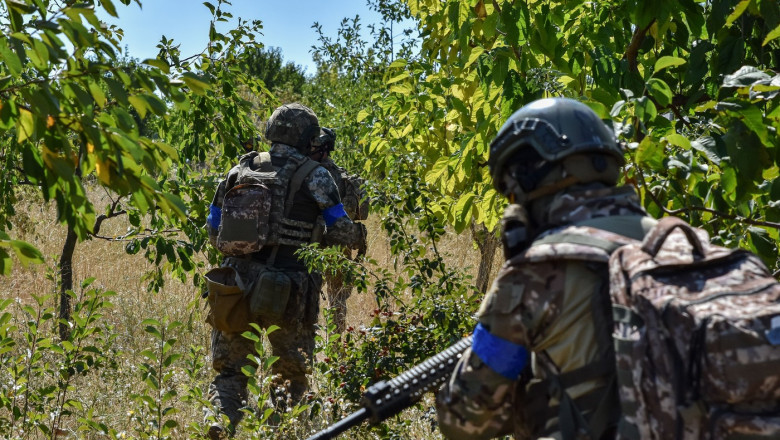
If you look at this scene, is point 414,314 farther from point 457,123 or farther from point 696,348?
point 696,348

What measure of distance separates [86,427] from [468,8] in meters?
2.44

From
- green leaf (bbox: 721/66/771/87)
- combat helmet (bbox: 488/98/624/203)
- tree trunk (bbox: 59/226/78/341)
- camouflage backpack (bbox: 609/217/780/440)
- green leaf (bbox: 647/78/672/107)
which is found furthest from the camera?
tree trunk (bbox: 59/226/78/341)

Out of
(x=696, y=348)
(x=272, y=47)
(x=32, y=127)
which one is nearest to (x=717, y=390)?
(x=696, y=348)

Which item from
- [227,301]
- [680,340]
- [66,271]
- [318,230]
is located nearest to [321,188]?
[318,230]

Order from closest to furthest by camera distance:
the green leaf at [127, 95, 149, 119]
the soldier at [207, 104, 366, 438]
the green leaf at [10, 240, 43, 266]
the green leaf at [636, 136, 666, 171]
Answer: the green leaf at [10, 240, 43, 266] → the green leaf at [127, 95, 149, 119] → the green leaf at [636, 136, 666, 171] → the soldier at [207, 104, 366, 438]

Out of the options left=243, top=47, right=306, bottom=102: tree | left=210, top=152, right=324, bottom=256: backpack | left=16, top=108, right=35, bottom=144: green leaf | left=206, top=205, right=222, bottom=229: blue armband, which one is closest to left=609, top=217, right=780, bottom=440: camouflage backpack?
left=16, top=108, right=35, bottom=144: green leaf

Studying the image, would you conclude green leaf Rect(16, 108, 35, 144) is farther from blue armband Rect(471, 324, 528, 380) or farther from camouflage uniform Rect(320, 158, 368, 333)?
camouflage uniform Rect(320, 158, 368, 333)

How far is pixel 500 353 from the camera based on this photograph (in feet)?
7.52

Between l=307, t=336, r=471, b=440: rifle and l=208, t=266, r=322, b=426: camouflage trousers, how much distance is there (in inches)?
116

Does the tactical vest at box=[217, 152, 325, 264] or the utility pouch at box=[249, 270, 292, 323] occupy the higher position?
the tactical vest at box=[217, 152, 325, 264]

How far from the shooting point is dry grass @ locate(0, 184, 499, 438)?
539 cm

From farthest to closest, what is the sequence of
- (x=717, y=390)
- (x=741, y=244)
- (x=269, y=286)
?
(x=269, y=286) → (x=741, y=244) → (x=717, y=390)

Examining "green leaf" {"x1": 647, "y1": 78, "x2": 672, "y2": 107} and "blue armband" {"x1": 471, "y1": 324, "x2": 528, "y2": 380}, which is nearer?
"blue armband" {"x1": 471, "y1": 324, "x2": 528, "y2": 380}

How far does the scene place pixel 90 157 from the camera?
2.40 meters
